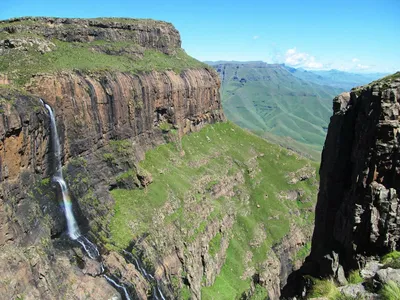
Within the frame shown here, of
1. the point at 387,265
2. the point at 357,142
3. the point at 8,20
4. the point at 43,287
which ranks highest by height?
the point at 8,20

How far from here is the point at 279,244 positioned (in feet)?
305

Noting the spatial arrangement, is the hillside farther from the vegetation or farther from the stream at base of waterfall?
the vegetation

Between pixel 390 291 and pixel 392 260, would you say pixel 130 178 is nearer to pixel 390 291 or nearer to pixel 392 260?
pixel 392 260

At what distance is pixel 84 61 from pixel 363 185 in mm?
67539

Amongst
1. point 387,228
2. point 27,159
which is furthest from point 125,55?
point 387,228

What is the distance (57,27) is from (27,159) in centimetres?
5259

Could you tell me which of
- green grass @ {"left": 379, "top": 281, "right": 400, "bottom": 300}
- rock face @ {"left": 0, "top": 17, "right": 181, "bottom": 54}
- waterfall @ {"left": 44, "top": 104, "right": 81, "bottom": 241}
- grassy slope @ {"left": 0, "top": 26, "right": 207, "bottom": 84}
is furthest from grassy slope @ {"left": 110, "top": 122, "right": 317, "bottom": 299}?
green grass @ {"left": 379, "top": 281, "right": 400, "bottom": 300}

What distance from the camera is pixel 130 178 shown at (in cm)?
7350

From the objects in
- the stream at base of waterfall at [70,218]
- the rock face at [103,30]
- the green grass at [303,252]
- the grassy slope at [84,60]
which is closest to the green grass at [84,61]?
the grassy slope at [84,60]

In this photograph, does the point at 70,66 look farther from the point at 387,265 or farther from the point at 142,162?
the point at 387,265

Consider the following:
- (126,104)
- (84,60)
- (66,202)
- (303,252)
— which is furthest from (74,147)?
(303,252)

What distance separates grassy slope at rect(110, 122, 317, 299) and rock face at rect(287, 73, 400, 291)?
122 feet

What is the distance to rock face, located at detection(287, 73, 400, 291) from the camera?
25391 millimetres

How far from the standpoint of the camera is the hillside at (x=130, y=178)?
47312mm
